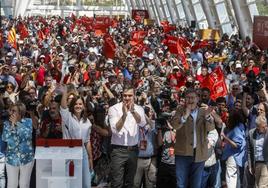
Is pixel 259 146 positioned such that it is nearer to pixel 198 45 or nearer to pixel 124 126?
pixel 124 126

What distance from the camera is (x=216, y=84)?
14.5 m

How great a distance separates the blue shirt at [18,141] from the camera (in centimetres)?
957

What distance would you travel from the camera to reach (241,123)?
10.5 m

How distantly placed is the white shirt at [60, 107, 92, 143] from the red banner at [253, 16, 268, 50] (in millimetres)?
15547

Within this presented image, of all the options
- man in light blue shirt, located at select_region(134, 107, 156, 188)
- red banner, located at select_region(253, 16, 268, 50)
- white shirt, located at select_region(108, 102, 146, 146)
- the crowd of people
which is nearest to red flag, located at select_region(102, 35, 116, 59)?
red banner, located at select_region(253, 16, 268, 50)

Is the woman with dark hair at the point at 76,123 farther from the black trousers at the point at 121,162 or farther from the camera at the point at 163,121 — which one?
the camera at the point at 163,121

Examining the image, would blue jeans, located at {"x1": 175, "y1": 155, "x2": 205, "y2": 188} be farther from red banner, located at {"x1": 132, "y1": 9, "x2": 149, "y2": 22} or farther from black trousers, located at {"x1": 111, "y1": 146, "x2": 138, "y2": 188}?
red banner, located at {"x1": 132, "y1": 9, "x2": 149, "y2": 22}

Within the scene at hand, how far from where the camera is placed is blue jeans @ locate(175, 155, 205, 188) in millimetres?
9828

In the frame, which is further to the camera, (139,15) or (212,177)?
(139,15)

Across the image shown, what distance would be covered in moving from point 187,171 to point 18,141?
1975mm

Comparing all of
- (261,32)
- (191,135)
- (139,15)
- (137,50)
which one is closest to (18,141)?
(191,135)

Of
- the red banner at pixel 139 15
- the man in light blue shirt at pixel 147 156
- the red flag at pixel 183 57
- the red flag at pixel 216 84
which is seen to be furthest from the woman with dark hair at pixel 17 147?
the red banner at pixel 139 15

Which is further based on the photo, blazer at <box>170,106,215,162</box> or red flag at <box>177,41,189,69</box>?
red flag at <box>177,41,189,69</box>

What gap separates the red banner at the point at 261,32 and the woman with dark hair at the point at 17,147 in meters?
15.7
